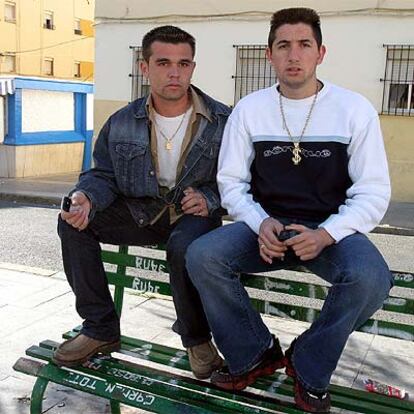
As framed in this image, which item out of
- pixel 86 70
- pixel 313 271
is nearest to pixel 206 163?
pixel 313 271

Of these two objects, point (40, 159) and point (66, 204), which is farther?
point (40, 159)

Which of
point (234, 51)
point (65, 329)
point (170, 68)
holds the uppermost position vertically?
point (234, 51)

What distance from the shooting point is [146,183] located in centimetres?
279

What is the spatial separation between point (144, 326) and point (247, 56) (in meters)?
8.89

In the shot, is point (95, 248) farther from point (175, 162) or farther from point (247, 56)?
point (247, 56)

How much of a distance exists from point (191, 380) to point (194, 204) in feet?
2.42

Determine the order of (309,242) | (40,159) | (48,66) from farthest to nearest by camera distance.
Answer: (48,66) < (40,159) < (309,242)

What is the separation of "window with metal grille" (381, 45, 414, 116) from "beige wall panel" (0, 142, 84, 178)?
8.82 meters

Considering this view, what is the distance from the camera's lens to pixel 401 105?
37.4 ft

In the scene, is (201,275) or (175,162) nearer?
(201,275)

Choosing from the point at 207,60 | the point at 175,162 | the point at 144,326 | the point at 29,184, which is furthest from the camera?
the point at 29,184

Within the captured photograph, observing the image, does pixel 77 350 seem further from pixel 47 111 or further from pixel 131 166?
pixel 47 111

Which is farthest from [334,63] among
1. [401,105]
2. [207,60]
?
[207,60]

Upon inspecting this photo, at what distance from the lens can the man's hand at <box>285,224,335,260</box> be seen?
2244mm
